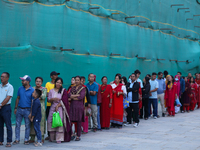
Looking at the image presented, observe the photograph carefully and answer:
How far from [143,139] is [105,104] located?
1.95 metres

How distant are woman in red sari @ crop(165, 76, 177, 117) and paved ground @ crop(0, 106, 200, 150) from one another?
222cm

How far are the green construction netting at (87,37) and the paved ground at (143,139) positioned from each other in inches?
103

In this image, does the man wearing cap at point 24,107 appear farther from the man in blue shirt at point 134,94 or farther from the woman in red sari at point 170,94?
the woman in red sari at point 170,94

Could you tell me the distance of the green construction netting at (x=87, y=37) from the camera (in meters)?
9.67

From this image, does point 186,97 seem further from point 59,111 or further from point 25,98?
point 25,98

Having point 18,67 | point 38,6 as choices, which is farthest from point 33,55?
point 38,6

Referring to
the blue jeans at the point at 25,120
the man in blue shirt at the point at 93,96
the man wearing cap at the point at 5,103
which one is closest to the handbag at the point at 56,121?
the blue jeans at the point at 25,120

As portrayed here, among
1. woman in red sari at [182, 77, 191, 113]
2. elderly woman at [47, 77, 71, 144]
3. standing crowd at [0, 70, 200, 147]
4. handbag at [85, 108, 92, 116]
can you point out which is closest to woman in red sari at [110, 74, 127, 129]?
standing crowd at [0, 70, 200, 147]

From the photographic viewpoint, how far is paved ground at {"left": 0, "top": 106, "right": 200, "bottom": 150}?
6906mm

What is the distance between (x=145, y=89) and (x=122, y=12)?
4585 millimetres

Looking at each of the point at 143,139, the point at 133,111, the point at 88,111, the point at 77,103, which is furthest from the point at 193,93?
the point at 77,103

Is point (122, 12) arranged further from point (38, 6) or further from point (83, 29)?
point (38, 6)

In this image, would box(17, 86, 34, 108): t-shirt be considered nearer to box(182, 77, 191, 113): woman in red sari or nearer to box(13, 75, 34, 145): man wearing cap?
box(13, 75, 34, 145): man wearing cap

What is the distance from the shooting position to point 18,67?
962cm
